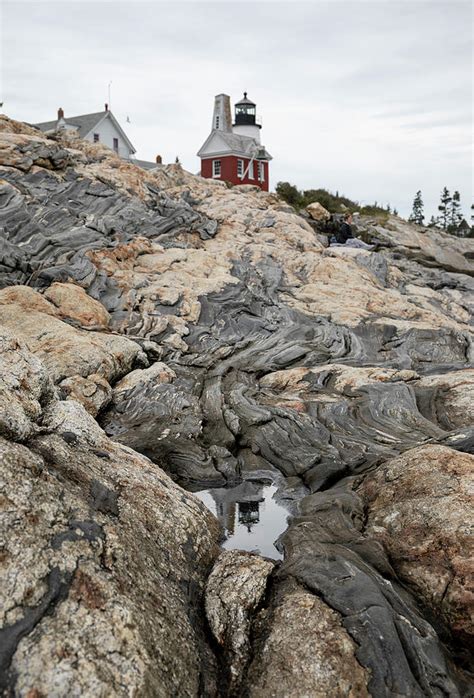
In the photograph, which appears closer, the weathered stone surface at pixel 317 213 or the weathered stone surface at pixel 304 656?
the weathered stone surface at pixel 304 656

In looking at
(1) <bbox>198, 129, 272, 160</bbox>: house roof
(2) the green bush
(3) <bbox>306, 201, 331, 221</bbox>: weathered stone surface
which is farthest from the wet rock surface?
(1) <bbox>198, 129, 272, 160</bbox>: house roof

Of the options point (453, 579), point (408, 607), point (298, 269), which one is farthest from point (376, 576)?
point (298, 269)

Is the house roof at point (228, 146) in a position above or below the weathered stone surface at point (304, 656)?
→ above

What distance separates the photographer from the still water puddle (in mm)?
11000

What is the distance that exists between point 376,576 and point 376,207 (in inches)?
2502

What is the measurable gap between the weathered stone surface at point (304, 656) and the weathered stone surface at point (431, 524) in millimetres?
1911

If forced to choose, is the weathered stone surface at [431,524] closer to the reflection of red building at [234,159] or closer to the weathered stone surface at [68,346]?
the weathered stone surface at [68,346]

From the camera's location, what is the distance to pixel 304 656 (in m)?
6.62

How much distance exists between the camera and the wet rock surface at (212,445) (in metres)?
6.45

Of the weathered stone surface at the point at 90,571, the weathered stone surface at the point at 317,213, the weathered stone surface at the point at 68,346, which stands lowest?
the weathered stone surface at the point at 90,571

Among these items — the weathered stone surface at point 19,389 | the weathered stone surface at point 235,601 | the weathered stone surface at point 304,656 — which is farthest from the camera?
the weathered stone surface at point 19,389

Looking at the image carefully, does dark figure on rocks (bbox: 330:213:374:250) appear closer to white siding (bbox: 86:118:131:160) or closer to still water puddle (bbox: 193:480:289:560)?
still water puddle (bbox: 193:480:289:560)

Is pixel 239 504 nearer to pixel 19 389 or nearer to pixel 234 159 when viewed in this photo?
pixel 19 389

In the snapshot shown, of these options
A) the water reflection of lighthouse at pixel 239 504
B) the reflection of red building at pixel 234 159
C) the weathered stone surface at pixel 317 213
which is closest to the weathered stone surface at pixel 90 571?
the water reflection of lighthouse at pixel 239 504
